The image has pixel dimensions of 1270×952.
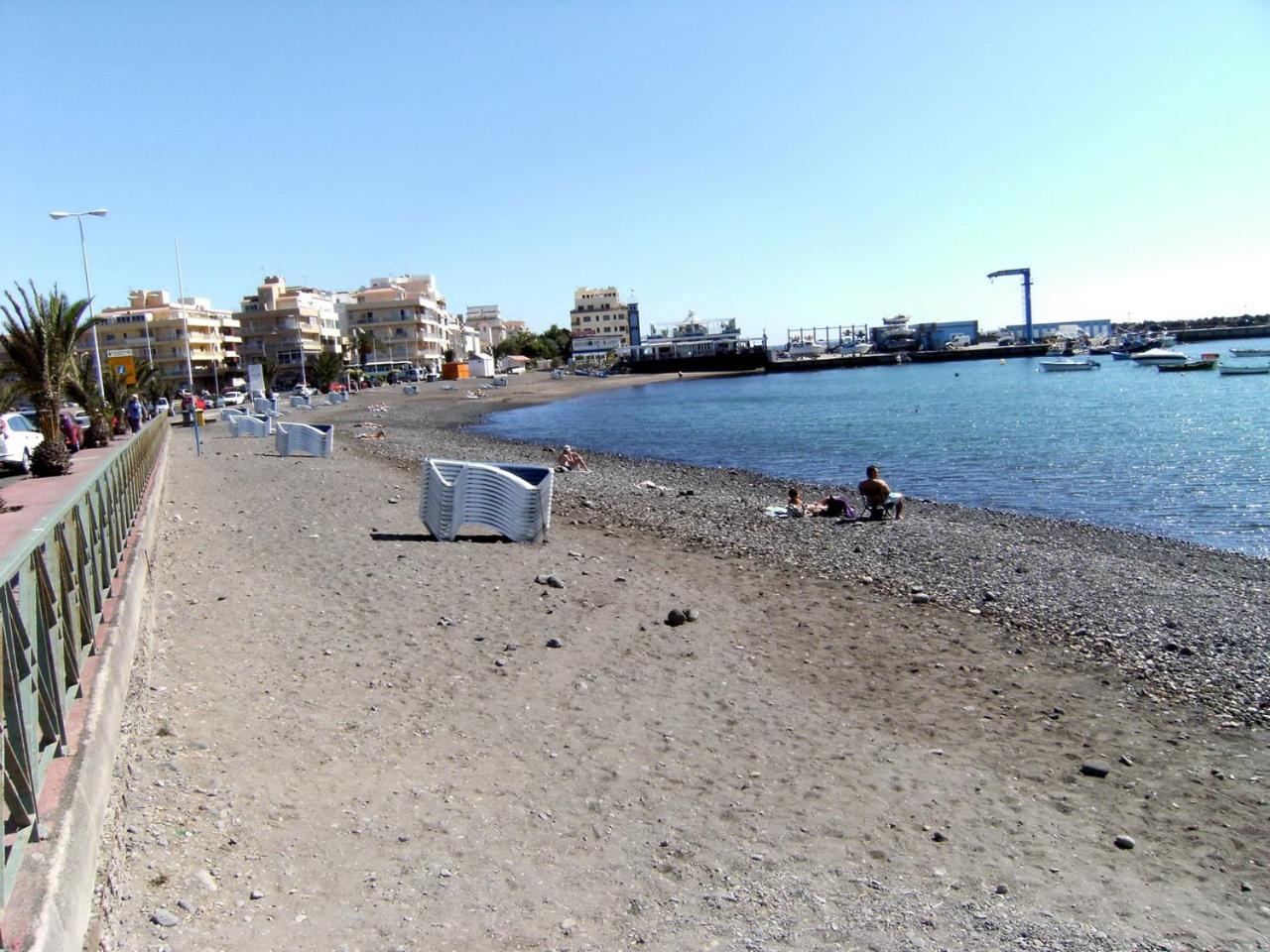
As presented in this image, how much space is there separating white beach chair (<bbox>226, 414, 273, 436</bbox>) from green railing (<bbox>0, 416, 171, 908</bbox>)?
29931mm

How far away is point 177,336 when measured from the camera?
9706 cm

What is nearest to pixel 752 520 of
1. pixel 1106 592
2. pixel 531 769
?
pixel 1106 592

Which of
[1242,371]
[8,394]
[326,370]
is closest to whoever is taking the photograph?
[8,394]

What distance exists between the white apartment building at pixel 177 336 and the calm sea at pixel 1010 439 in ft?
141

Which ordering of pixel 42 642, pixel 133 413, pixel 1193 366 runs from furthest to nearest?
pixel 1193 366 → pixel 133 413 → pixel 42 642

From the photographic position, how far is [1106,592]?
1151cm

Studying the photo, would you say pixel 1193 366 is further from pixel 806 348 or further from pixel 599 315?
pixel 599 315

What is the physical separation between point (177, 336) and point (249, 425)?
70760 mm

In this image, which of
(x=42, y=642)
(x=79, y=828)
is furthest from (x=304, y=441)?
(x=79, y=828)

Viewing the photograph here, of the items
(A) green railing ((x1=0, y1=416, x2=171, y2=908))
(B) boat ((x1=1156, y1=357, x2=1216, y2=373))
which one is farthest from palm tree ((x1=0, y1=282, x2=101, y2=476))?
(B) boat ((x1=1156, y1=357, x2=1216, y2=373))

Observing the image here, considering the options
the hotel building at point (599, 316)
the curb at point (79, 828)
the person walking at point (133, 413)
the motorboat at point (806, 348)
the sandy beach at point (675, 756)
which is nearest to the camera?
the curb at point (79, 828)

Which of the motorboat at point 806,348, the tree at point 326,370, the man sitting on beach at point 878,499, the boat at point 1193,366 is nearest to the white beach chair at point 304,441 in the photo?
the man sitting on beach at point 878,499

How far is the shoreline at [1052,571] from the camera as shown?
28.8 ft

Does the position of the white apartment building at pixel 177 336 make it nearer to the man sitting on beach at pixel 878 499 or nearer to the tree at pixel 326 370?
the tree at pixel 326 370
